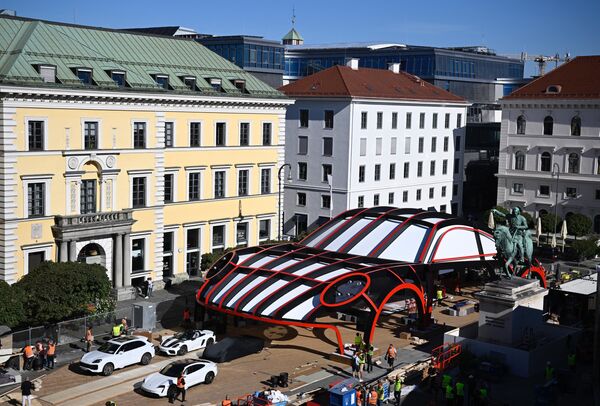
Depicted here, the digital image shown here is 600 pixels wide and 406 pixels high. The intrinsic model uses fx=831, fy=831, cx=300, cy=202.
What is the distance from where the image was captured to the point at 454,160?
9906 centimetres

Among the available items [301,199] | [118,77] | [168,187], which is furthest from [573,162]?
[118,77]

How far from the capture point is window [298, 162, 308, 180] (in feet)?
281

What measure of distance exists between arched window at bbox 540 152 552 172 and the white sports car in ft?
184

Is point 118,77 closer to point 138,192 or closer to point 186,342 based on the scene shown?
point 138,192

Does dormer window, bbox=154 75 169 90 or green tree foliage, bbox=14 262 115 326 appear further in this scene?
dormer window, bbox=154 75 169 90

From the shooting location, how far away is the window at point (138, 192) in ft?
200

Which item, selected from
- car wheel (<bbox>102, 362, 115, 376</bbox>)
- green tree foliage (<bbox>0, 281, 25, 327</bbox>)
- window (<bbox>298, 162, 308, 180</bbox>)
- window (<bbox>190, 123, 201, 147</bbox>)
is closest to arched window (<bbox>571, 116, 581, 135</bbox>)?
window (<bbox>298, 162, 308, 180</bbox>)

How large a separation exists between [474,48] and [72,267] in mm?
107892

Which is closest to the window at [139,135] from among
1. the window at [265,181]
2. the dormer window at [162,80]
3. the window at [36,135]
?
the dormer window at [162,80]

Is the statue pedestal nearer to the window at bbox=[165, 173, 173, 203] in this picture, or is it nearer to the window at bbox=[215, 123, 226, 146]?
the window at bbox=[165, 173, 173, 203]

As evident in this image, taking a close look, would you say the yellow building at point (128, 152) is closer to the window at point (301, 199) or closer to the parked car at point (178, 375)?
the window at point (301, 199)

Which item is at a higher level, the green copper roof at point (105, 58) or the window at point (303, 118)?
the green copper roof at point (105, 58)

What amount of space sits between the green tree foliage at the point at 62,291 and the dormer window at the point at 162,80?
743 inches

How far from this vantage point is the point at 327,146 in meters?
84.1
